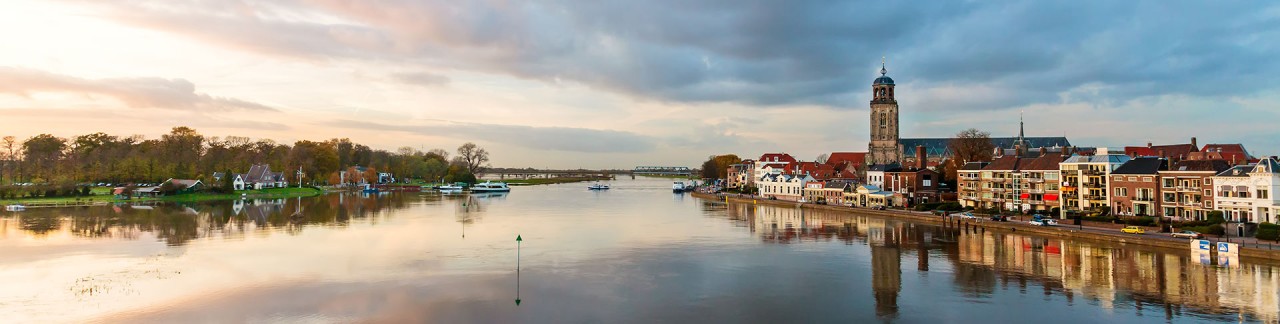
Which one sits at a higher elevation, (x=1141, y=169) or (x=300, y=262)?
(x=1141, y=169)

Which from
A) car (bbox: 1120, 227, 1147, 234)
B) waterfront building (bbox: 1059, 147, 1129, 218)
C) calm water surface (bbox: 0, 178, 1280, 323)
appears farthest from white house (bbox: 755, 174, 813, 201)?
car (bbox: 1120, 227, 1147, 234)

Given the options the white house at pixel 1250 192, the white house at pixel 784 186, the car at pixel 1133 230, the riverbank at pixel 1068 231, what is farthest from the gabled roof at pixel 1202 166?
the white house at pixel 784 186

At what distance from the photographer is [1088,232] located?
40000 millimetres

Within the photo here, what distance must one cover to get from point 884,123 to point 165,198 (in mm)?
104378

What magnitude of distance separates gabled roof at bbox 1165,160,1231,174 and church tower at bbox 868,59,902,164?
66.8 m

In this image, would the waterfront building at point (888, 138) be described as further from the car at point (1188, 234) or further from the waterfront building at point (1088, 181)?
the car at point (1188, 234)

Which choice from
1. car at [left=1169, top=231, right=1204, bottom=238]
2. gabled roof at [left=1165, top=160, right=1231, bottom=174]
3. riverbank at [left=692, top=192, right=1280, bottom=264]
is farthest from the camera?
gabled roof at [left=1165, top=160, right=1231, bottom=174]

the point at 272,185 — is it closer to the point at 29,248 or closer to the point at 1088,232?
the point at 29,248

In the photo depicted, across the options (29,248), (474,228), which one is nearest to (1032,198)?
(474,228)

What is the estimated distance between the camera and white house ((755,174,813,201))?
8312cm

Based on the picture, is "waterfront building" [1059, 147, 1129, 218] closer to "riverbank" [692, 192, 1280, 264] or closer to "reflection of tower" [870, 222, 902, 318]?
"riverbank" [692, 192, 1280, 264]

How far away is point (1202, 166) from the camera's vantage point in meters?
41.7

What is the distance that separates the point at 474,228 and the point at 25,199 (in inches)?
2394

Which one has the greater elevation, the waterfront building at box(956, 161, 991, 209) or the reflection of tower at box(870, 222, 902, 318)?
the waterfront building at box(956, 161, 991, 209)
